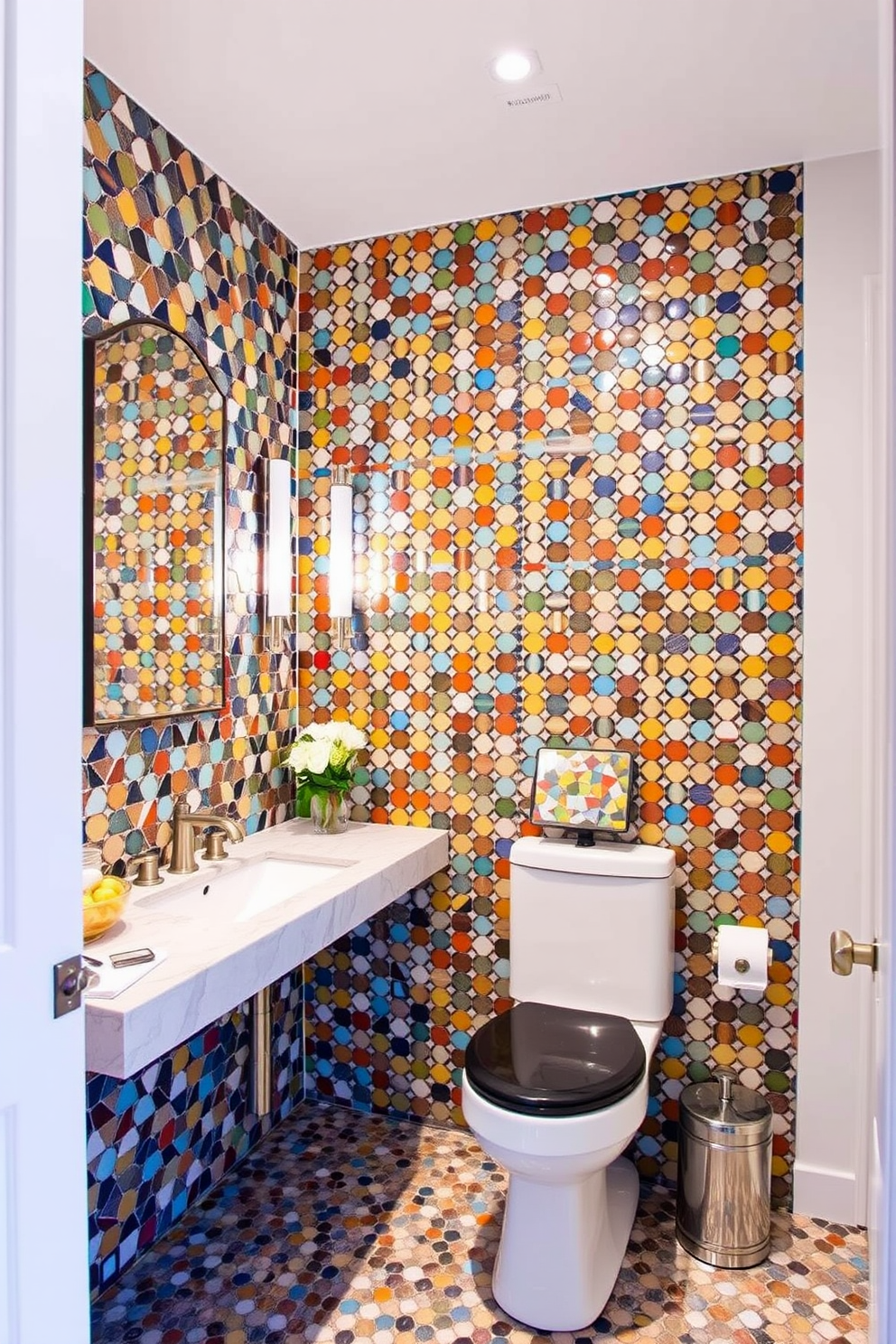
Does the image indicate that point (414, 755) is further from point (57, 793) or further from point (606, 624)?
point (57, 793)

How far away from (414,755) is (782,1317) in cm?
163

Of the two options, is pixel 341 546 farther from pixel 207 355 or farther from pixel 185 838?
pixel 185 838

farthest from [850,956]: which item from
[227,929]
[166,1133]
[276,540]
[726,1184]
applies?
[276,540]

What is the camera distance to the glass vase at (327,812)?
263 cm

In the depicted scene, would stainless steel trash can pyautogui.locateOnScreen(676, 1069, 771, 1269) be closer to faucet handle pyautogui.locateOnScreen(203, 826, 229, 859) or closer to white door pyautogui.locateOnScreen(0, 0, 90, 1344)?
faucet handle pyautogui.locateOnScreen(203, 826, 229, 859)

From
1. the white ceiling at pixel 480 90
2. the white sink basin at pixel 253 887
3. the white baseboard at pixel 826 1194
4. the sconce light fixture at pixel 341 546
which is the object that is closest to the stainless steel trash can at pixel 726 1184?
the white baseboard at pixel 826 1194

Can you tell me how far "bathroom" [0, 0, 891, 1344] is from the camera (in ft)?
6.47

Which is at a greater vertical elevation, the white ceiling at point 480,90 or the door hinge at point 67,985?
the white ceiling at point 480,90

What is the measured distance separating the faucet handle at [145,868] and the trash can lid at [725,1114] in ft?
4.72

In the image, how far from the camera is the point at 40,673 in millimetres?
1009

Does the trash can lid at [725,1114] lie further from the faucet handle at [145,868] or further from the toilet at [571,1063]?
the faucet handle at [145,868]

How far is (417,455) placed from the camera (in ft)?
8.96

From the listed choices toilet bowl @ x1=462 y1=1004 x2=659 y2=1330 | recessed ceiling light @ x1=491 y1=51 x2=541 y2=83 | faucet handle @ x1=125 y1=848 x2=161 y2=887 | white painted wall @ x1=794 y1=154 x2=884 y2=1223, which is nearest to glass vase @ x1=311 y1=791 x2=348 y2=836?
faucet handle @ x1=125 y1=848 x2=161 y2=887

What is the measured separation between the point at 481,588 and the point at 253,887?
3.49ft
